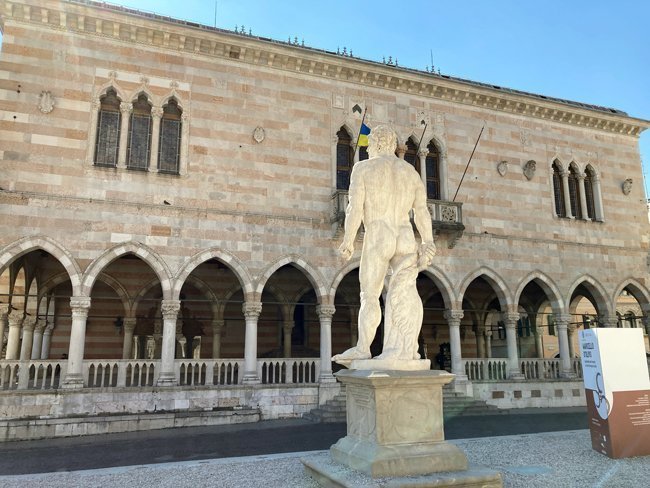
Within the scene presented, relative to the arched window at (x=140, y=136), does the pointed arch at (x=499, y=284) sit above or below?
below

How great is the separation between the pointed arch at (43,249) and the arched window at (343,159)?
321 inches

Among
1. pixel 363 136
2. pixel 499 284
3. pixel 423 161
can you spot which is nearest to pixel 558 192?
pixel 499 284

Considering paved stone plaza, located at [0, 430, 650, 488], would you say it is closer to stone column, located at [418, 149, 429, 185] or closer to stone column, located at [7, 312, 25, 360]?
stone column, located at [418, 149, 429, 185]

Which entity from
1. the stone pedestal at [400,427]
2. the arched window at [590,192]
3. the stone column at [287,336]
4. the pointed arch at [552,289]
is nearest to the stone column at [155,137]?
the stone column at [287,336]

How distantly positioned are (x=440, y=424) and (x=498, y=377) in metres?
12.4

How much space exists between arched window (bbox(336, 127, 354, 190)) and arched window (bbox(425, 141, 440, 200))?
2824 millimetres

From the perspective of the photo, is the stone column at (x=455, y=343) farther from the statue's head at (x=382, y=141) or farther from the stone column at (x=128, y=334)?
the statue's head at (x=382, y=141)

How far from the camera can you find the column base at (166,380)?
13539 mm

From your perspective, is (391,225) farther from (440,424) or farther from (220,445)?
(220,445)

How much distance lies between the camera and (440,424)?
19.0 feet

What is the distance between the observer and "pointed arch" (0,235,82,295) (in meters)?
12.9

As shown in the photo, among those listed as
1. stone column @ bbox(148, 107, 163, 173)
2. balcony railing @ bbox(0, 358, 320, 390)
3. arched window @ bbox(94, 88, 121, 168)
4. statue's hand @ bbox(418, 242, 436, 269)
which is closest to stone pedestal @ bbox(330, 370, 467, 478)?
statue's hand @ bbox(418, 242, 436, 269)

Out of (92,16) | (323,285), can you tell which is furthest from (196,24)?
(323,285)

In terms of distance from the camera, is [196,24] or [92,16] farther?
[196,24]
